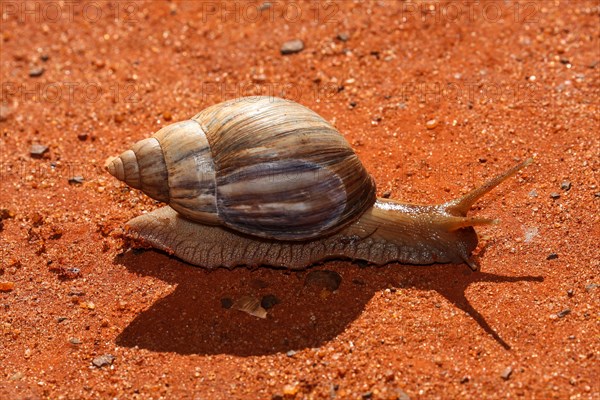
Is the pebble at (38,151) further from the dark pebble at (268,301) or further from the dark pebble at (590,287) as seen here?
the dark pebble at (590,287)

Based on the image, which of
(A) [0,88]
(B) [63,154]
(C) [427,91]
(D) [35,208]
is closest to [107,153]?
(B) [63,154]

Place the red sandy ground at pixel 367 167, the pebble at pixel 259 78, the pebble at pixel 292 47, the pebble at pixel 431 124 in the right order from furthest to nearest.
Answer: the pebble at pixel 292 47
the pebble at pixel 259 78
the pebble at pixel 431 124
the red sandy ground at pixel 367 167

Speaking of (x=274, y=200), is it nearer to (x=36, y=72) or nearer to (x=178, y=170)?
(x=178, y=170)

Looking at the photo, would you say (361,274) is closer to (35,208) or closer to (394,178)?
(394,178)

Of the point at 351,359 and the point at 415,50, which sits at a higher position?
the point at 415,50

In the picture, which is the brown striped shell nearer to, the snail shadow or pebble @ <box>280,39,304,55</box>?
the snail shadow

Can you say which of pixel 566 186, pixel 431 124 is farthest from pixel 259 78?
pixel 566 186

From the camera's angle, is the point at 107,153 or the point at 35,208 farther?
the point at 107,153

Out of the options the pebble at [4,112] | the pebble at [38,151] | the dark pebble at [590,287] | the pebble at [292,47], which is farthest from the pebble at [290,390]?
the pebble at [4,112]
